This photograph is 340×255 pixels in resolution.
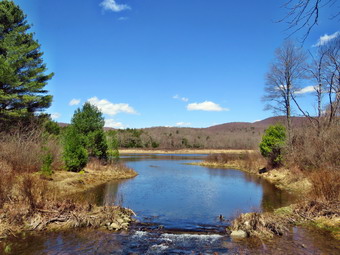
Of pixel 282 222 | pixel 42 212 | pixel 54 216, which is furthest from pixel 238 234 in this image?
pixel 42 212

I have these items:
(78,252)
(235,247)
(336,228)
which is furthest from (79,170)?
(336,228)

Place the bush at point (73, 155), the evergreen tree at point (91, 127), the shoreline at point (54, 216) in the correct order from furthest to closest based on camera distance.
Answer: the evergreen tree at point (91, 127) < the bush at point (73, 155) < the shoreline at point (54, 216)

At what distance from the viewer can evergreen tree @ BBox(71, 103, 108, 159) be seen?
29.4 metres

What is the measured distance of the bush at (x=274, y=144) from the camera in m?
31.2

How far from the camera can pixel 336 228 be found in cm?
1002

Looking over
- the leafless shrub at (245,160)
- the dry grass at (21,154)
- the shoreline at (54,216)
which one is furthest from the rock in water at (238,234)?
the leafless shrub at (245,160)

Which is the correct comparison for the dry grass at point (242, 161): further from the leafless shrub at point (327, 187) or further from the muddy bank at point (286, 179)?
the leafless shrub at point (327, 187)

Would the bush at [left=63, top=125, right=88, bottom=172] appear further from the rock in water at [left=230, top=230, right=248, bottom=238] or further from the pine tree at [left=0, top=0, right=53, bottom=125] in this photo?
the rock in water at [left=230, top=230, right=248, bottom=238]

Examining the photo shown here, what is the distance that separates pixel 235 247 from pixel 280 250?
1.35 meters

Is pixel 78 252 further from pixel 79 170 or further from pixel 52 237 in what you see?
pixel 79 170

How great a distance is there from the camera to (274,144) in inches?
1257

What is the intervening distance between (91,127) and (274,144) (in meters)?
21.1

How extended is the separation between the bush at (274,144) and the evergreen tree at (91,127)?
62.8 feet

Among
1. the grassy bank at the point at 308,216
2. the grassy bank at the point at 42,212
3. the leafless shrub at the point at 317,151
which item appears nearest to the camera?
the grassy bank at the point at 42,212
